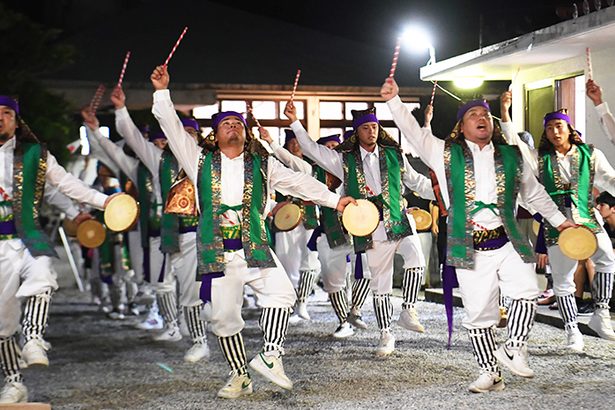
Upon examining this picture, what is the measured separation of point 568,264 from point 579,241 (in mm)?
1420

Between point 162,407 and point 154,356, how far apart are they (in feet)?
7.24

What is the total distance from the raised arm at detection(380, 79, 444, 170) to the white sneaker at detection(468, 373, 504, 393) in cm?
145

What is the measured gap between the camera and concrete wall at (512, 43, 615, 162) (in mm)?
10641

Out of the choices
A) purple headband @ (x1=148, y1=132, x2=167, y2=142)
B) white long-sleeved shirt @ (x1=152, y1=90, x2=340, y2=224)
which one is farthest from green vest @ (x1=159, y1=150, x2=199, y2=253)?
white long-sleeved shirt @ (x1=152, y1=90, x2=340, y2=224)

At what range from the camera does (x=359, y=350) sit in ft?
26.7

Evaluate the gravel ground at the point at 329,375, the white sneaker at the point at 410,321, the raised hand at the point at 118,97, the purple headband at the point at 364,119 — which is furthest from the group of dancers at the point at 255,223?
the white sneaker at the point at 410,321

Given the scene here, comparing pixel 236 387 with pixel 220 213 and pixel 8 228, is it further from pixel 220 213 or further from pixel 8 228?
pixel 8 228

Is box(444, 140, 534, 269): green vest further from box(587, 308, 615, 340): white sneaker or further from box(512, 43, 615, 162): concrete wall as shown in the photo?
box(512, 43, 615, 162): concrete wall

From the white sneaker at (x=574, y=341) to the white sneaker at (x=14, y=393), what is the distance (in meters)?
4.35

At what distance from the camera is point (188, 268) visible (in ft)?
26.6

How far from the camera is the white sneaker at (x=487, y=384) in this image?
19.9 feet

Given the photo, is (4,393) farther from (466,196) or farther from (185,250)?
(466,196)

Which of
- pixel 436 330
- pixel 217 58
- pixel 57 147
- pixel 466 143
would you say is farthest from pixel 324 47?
pixel 466 143

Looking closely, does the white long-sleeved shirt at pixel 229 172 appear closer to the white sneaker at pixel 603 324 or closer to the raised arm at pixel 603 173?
the raised arm at pixel 603 173
